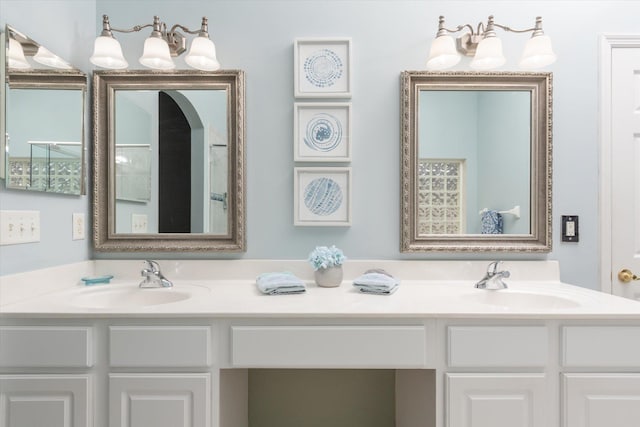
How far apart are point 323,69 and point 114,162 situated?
1035 millimetres

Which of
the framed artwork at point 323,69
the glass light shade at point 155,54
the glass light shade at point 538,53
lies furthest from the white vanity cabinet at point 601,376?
the glass light shade at point 155,54

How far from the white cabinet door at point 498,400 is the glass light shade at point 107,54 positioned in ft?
5.73

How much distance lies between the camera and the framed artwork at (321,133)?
1671 mm

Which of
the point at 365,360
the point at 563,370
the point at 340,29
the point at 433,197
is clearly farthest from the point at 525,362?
the point at 340,29

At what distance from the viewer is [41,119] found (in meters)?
1.36

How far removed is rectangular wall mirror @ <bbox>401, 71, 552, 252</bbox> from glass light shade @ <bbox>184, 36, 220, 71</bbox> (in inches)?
33.2

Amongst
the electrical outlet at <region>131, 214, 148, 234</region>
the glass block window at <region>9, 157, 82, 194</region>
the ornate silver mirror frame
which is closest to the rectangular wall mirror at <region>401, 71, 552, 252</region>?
the ornate silver mirror frame

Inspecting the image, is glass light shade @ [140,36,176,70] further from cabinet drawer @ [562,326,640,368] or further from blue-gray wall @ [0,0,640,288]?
cabinet drawer @ [562,326,640,368]

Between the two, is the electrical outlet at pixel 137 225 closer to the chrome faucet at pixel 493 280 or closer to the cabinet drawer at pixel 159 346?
the cabinet drawer at pixel 159 346

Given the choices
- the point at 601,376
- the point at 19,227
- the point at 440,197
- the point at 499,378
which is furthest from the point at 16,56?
the point at 601,376

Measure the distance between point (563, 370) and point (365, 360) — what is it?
617 mm

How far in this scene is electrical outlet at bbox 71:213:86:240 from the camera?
1.55 metres

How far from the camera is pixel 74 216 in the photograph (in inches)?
61.5

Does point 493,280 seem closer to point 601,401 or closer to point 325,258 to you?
point 601,401
